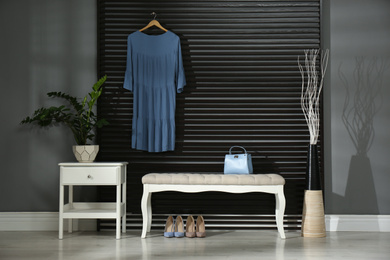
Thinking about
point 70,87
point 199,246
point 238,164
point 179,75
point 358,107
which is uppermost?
point 179,75

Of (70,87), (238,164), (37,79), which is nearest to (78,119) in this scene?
(70,87)

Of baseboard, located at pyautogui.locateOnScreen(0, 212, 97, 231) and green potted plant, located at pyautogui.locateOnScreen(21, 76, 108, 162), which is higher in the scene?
green potted plant, located at pyautogui.locateOnScreen(21, 76, 108, 162)

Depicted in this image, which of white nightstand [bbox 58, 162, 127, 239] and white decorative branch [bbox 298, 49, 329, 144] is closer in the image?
white nightstand [bbox 58, 162, 127, 239]

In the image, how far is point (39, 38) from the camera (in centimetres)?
464

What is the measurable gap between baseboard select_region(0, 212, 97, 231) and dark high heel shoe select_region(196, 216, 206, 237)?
1.06 meters

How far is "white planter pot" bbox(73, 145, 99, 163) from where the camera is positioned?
4.20m

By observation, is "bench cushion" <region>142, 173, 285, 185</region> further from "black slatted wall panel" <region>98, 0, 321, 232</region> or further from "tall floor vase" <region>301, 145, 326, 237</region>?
"black slatted wall panel" <region>98, 0, 321, 232</region>

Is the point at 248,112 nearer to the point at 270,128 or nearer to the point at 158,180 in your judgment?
the point at 270,128

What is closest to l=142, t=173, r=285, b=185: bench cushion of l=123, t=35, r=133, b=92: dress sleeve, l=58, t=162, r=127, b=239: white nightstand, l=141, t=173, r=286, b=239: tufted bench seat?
l=141, t=173, r=286, b=239: tufted bench seat

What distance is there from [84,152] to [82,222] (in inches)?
30.3

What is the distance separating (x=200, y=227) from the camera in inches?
163

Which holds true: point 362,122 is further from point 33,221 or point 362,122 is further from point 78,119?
point 33,221

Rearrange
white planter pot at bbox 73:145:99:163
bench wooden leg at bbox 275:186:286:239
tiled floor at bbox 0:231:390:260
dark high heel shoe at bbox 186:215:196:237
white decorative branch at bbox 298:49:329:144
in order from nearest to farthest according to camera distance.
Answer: tiled floor at bbox 0:231:390:260 < bench wooden leg at bbox 275:186:286:239 < dark high heel shoe at bbox 186:215:196:237 < white planter pot at bbox 73:145:99:163 < white decorative branch at bbox 298:49:329:144

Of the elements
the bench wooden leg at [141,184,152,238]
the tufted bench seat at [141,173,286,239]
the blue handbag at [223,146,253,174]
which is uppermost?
the blue handbag at [223,146,253,174]
